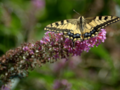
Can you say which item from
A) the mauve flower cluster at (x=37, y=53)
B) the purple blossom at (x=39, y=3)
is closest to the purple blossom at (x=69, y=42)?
the mauve flower cluster at (x=37, y=53)

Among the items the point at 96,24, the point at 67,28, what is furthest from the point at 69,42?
the point at 96,24

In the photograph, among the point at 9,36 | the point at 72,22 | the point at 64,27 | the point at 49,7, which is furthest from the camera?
the point at 49,7

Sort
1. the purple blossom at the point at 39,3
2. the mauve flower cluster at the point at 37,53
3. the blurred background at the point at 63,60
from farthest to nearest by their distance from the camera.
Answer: the purple blossom at the point at 39,3 < the blurred background at the point at 63,60 < the mauve flower cluster at the point at 37,53


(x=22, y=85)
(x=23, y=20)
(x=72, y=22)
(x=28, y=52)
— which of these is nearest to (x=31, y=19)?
(x=23, y=20)

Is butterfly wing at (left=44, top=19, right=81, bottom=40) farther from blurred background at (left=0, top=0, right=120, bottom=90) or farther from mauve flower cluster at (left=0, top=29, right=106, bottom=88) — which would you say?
blurred background at (left=0, top=0, right=120, bottom=90)

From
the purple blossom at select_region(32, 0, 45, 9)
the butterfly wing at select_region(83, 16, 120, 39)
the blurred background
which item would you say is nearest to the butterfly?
the butterfly wing at select_region(83, 16, 120, 39)

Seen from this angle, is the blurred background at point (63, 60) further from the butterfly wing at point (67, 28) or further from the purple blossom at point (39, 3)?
the butterfly wing at point (67, 28)

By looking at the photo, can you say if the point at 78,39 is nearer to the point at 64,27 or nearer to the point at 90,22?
the point at 64,27

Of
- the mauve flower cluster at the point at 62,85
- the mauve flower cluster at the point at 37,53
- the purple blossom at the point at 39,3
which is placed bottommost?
the mauve flower cluster at the point at 62,85

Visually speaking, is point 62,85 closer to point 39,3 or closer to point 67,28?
point 67,28
